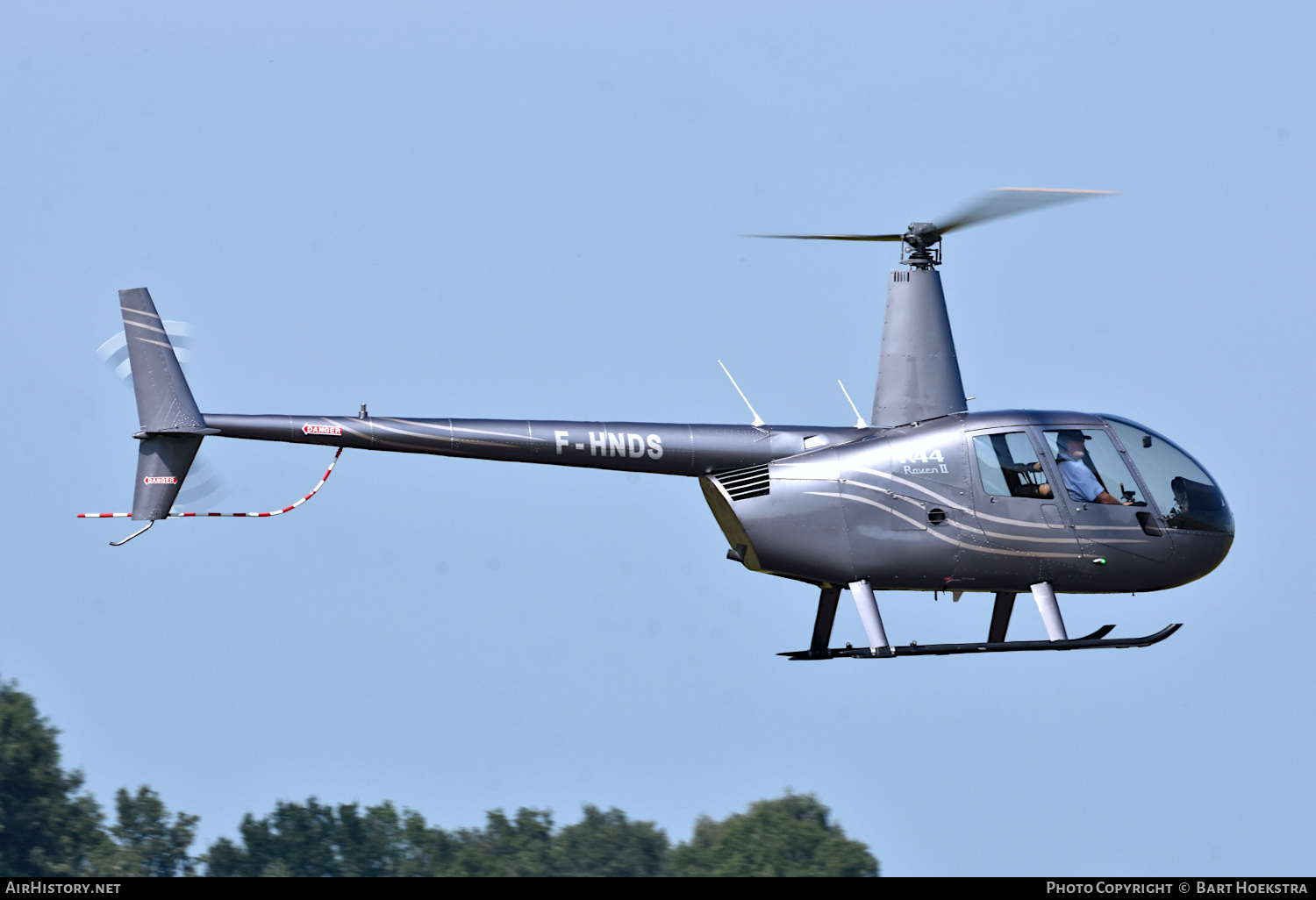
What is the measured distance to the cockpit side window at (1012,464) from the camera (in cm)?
2053

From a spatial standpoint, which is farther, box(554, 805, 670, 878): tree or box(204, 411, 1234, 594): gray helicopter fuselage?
box(554, 805, 670, 878): tree

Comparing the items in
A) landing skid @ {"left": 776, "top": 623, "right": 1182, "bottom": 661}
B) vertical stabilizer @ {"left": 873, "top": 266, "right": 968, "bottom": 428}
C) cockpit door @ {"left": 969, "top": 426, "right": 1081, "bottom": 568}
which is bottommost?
landing skid @ {"left": 776, "top": 623, "right": 1182, "bottom": 661}

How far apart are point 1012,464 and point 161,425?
9803 mm

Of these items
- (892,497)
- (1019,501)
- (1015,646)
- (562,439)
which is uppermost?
(562,439)

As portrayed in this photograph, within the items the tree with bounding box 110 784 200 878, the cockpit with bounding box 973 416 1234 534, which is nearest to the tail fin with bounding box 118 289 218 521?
the cockpit with bounding box 973 416 1234 534

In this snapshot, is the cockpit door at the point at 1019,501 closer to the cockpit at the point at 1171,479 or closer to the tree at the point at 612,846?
the cockpit at the point at 1171,479

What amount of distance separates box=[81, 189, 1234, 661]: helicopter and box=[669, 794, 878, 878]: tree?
104 ft

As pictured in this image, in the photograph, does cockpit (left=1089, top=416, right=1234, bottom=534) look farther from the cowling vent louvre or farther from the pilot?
the cowling vent louvre

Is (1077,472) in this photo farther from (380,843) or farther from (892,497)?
(380,843)

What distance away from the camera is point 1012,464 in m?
20.6

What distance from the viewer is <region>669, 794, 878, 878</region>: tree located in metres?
52.5

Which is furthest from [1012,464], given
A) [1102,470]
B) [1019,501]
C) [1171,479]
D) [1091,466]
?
[1171,479]

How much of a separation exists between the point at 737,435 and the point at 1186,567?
5.50m
